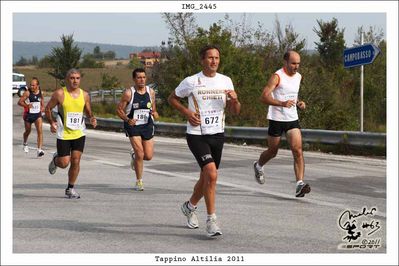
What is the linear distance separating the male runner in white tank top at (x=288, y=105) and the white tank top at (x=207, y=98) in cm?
227

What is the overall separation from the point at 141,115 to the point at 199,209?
255 cm

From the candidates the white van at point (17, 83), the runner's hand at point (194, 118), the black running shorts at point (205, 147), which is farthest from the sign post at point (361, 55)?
the white van at point (17, 83)

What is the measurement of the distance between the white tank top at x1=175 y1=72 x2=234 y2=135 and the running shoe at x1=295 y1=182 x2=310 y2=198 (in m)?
2.61

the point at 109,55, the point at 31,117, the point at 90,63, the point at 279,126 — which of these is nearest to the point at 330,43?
the point at 31,117

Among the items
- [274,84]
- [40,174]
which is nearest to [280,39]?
[40,174]

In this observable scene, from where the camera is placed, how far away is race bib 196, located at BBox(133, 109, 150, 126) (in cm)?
1136

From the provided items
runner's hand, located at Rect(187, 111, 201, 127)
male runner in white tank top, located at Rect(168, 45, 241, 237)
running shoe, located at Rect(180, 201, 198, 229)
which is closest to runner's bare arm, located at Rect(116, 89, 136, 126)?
running shoe, located at Rect(180, 201, 198, 229)

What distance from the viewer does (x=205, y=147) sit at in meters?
7.70

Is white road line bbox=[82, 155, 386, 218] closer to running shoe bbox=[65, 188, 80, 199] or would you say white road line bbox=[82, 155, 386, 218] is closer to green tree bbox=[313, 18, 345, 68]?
running shoe bbox=[65, 188, 80, 199]

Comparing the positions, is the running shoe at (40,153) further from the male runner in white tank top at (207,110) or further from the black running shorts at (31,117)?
the male runner in white tank top at (207,110)

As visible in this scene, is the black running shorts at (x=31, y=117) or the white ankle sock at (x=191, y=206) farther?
the black running shorts at (x=31, y=117)

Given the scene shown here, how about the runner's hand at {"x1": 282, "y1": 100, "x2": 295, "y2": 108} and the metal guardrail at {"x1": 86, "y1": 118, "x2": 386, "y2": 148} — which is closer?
the runner's hand at {"x1": 282, "y1": 100, "x2": 295, "y2": 108}

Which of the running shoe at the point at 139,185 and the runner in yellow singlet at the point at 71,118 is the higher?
the runner in yellow singlet at the point at 71,118

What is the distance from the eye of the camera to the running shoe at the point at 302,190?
9.91 m
